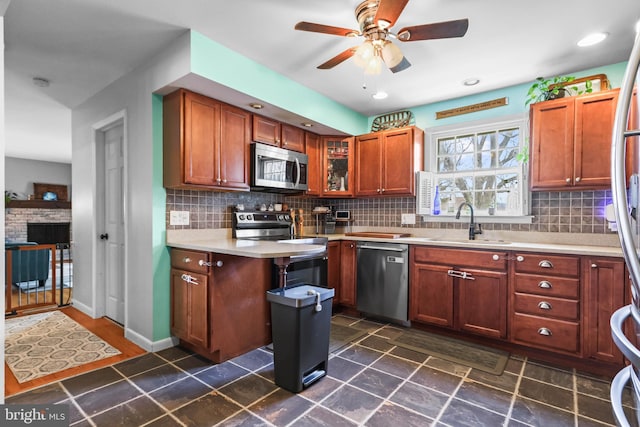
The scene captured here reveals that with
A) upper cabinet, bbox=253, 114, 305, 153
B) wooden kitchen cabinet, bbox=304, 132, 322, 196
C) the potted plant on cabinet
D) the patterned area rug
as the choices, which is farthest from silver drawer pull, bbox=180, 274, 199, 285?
the potted plant on cabinet

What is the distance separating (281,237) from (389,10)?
2.44 m

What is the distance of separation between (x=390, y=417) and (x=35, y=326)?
3.57 meters

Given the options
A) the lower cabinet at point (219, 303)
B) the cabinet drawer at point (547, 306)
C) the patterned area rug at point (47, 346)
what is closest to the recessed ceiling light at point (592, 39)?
the cabinet drawer at point (547, 306)

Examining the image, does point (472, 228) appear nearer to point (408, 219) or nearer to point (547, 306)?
point (408, 219)

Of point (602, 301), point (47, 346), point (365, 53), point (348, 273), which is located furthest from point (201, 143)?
point (602, 301)

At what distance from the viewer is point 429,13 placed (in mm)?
2127

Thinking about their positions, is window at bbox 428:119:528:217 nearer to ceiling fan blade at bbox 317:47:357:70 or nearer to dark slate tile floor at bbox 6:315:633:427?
dark slate tile floor at bbox 6:315:633:427

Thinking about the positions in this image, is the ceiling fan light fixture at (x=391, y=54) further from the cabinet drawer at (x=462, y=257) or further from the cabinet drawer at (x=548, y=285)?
the cabinet drawer at (x=548, y=285)

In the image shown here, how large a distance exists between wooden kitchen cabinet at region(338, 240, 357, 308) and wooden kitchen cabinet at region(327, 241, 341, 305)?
3cm

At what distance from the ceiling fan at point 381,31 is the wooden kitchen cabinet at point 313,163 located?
1.63 metres

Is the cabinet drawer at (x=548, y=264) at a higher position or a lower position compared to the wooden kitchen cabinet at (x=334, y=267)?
higher

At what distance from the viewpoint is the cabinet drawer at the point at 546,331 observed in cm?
241

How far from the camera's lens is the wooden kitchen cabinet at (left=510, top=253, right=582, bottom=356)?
2.42 meters

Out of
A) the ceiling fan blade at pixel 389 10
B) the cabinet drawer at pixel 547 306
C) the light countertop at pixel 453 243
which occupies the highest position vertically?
the ceiling fan blade at pixel 389 10
